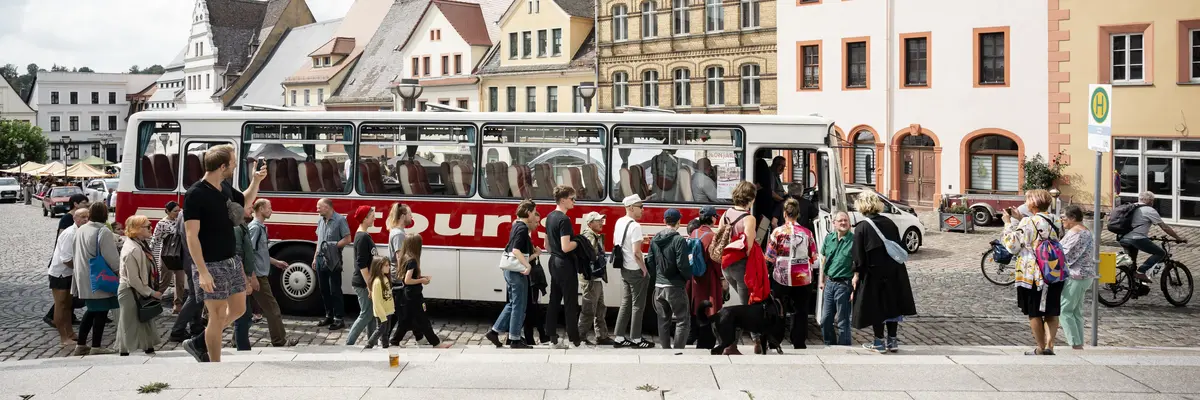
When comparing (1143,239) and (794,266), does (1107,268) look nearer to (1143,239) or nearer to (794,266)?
(794,266)

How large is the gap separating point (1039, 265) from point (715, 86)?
1321 inches

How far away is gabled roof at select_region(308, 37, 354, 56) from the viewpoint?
229 feet

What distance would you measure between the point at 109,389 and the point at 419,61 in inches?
2093

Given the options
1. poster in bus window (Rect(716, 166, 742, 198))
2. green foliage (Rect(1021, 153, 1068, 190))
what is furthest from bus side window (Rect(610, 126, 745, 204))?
green foliage (Rect(1021, 153, 1068, 190))

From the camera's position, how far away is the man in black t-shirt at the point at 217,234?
8.16 metres

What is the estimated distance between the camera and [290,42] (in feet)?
269

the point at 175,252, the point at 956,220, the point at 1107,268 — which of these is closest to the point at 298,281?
the point at 175,252

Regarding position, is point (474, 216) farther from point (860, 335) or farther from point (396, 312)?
point (860, 335)

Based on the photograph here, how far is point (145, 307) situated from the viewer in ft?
35.0

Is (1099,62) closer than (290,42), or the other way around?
(1099,62)

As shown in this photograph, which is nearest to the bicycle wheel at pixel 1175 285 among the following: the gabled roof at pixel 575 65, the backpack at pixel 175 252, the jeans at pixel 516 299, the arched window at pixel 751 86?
the jeans at pixel 516 299

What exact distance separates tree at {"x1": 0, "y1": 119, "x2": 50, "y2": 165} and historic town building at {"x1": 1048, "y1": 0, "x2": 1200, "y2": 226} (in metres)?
93.7

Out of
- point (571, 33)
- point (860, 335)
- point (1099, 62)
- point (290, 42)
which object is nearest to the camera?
point (860, 335)

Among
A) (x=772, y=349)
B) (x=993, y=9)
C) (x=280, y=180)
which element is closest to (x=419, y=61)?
(x=993, y=9)
